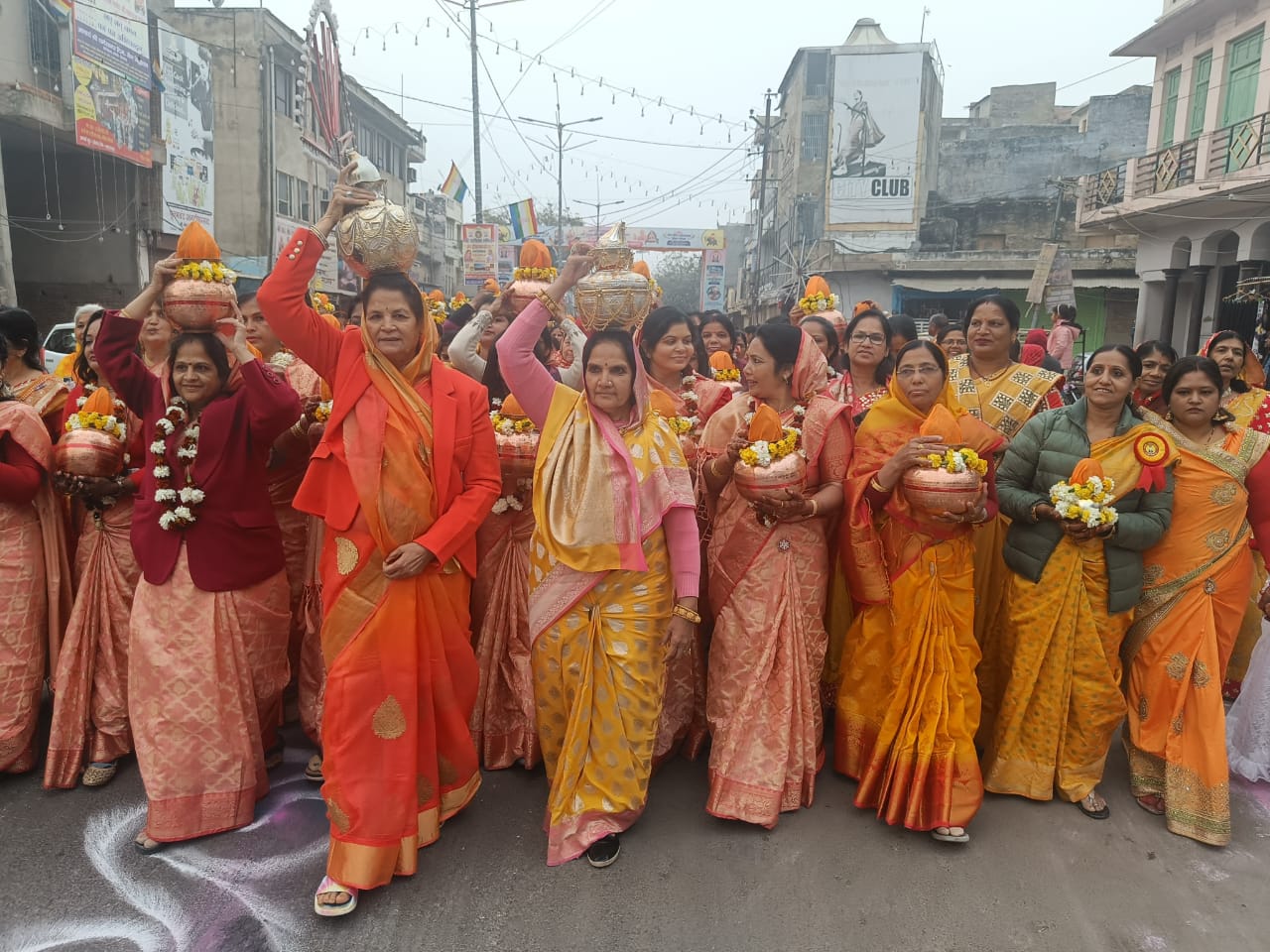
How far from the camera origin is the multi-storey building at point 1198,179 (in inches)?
599

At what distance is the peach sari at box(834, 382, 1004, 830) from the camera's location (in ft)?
10.8

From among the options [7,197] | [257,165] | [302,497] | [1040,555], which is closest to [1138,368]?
[1040,555]

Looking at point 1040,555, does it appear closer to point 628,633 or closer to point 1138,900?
point 1138,900

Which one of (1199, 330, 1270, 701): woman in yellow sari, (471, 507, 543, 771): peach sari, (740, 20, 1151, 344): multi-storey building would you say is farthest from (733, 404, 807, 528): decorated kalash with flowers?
(740, 20, 1151, 344): multi-storey building

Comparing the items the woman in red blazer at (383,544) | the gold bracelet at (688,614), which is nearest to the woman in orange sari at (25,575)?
the woman in red blazer at (383,544)

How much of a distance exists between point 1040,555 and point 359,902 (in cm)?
289

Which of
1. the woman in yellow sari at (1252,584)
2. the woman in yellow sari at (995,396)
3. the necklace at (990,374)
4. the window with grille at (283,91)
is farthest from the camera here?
the window with grille at (283,91)

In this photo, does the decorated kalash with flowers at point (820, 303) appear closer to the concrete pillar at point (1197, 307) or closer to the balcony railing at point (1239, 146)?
the balcony railing at point (1239, 146)

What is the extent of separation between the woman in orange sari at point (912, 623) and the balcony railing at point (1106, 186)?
18448mm

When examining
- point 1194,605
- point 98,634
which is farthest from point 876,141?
point 98,634

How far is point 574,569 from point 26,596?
2.46 meters

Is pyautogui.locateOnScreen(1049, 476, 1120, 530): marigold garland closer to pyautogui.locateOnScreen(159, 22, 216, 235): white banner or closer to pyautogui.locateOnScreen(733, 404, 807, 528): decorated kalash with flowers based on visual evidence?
pyautogui.locateOnScreen(733, 404, 807, 528): decorated kalash with flowers

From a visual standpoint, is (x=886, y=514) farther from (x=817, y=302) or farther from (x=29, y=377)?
(x=29, y=377)

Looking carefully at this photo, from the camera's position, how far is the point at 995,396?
4.18 metres
